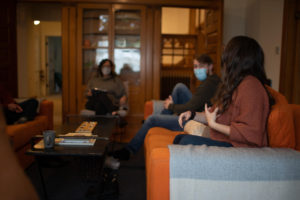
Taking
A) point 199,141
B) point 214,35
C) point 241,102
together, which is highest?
point 214,35

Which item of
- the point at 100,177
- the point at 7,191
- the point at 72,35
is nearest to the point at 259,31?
the point at 72,35

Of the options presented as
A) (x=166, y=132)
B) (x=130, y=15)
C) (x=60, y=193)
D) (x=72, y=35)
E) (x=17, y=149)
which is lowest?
(x=60, y=193)

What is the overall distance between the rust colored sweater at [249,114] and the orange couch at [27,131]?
64.5 inches

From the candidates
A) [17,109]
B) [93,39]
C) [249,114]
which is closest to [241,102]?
[249,114]

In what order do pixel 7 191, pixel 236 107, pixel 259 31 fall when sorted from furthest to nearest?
pixel 259 31
pixel 236 107
pixel 7 191

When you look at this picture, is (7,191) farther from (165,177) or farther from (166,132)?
(166,132)

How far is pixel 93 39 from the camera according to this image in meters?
4.61

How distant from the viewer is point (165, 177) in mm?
1302

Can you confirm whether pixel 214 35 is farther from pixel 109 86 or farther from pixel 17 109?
pixel 17 109

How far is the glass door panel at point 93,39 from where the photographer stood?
457cm

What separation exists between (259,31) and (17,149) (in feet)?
11.3

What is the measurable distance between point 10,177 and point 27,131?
9.30 feet

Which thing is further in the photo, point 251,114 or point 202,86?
point 202,86

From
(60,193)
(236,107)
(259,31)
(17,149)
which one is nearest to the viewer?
(236,107)
